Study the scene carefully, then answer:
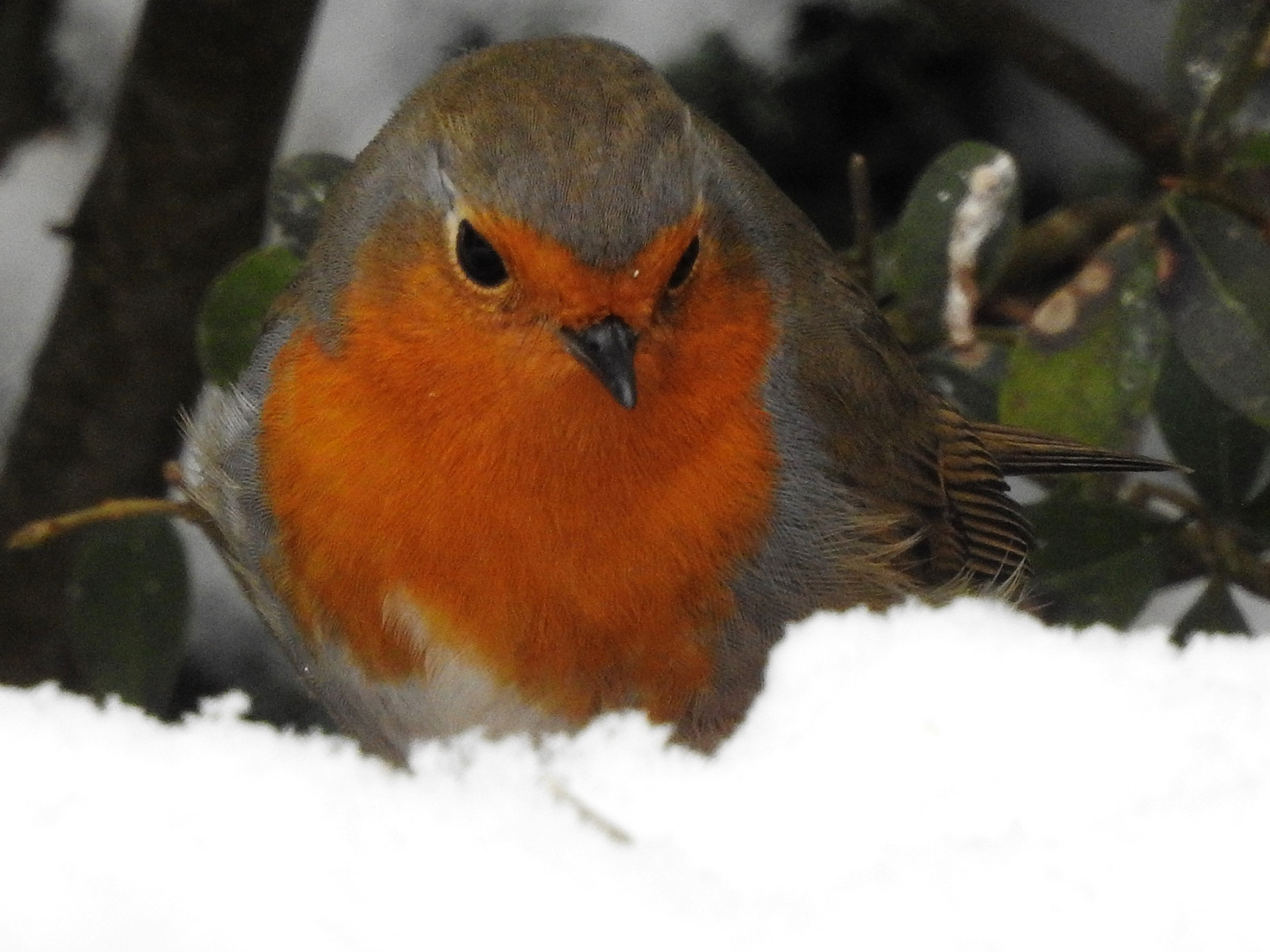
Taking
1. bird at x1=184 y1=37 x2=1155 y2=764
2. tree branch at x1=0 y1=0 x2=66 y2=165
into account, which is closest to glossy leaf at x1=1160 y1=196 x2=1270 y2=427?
bird at x1=184 y1=37 x2=1155 y2=764

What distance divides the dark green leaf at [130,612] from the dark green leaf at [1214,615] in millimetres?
1413

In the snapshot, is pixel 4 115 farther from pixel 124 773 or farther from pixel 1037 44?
pixel 124 773

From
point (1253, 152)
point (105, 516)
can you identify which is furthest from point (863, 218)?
point (105, 516)

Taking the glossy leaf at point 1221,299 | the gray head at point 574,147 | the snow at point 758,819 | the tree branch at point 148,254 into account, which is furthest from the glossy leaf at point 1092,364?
the tree branch at point 148,254

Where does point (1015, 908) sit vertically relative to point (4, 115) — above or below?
above

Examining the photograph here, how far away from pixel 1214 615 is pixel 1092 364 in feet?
1.39

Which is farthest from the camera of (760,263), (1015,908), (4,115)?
(4,115)

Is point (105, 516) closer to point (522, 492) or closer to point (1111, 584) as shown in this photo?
point (522, 492)

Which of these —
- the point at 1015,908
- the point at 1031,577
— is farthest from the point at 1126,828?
the point at 1031,577

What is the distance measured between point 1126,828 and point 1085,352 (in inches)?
53.1

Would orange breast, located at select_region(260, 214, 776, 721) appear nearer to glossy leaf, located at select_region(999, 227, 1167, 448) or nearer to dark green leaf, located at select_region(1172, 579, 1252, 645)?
glossy leaf, located at select_region(999, 227, 1167, 448)

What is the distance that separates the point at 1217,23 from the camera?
2066 millimetres

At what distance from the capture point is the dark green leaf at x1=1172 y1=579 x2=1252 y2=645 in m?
2.14

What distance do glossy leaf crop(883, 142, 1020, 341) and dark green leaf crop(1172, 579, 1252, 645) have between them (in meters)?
0.49
